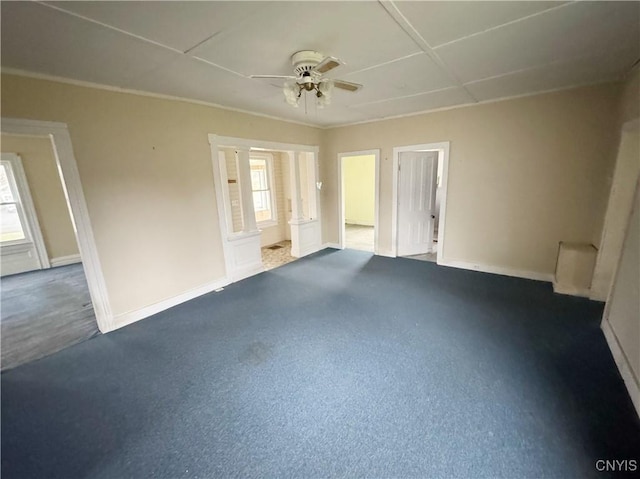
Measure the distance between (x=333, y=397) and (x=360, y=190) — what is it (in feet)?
24.5

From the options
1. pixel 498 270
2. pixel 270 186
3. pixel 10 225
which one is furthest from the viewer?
pixel 270 186

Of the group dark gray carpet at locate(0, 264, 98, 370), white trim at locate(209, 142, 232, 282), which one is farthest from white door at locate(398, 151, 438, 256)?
dark gray carpet at locate(0, 264, 98, 370)

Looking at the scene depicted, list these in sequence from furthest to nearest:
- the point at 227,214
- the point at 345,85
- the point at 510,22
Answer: the point at 227,214
the point at 345,85
the point at 510,22

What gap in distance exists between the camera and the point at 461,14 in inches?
63.5

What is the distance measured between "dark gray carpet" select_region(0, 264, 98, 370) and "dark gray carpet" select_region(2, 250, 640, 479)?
0.30 meters

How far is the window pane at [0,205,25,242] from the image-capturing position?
4695 mm

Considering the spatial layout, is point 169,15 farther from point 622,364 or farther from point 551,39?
point 622,364

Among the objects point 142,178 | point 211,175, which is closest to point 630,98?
point 211,175

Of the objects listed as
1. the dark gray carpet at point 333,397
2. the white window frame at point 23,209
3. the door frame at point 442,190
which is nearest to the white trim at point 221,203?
the dark gray carpet at point 333,397

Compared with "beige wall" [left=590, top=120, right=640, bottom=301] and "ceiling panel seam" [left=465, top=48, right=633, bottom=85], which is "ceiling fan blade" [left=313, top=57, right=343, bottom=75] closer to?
"ceiling panel seam" [left=465, top=48, right=633, bottom=85]

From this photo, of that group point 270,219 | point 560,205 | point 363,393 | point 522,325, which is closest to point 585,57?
point 560,205

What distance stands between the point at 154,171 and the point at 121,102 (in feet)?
2.45

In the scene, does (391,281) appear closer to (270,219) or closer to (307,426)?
(307,426)

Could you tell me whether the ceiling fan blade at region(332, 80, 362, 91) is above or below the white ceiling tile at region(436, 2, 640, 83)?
below
